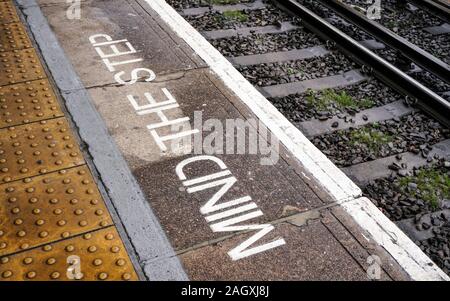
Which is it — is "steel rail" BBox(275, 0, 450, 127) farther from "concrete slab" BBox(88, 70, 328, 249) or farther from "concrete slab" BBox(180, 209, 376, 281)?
"concrete slab" BBox(180, 209, 376, 281)

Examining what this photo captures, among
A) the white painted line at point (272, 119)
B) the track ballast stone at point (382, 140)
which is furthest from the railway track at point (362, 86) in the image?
the white painted line at point (272, 119)

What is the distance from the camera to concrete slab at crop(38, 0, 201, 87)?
17.8 ft

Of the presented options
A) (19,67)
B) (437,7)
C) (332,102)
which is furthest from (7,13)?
(437,7)

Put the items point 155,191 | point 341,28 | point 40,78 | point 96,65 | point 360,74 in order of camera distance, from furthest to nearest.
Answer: point 341,28
point 360,74
point 96,65
point 40,78
point 155,191

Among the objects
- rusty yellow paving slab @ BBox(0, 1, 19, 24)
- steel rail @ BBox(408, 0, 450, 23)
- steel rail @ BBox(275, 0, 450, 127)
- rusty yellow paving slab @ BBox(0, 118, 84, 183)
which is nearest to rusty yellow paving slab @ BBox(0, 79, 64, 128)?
rusty yellow paving slab @ BBox(0, 118, 84, 183)

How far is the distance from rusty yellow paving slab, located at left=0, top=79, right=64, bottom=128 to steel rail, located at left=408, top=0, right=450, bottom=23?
632 cm

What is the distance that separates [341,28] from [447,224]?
13.7 feet

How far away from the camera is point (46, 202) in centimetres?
358

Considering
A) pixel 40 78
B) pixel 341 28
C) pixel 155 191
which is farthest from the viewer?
pixel 341 28

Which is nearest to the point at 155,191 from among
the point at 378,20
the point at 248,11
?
the point at 248,11

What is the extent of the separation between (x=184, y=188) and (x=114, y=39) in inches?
123
